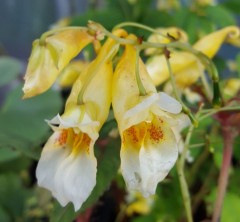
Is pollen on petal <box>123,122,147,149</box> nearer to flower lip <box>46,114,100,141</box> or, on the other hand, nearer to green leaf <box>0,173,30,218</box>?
flower lip <box>46,114,100,141</box>

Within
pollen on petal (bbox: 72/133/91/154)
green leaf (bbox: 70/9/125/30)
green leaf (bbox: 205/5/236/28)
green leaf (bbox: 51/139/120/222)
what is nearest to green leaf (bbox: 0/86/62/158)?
green leaf (bbox: 70/9/125/30)

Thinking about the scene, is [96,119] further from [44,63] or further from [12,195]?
[12,195]

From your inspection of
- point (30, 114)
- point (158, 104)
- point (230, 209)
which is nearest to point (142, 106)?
point (158, 104)

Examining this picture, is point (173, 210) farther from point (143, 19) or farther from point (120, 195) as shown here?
point (143, 19)

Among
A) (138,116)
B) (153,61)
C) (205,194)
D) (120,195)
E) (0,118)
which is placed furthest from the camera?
(0,118)

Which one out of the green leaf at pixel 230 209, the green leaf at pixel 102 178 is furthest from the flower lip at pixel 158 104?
the green leaf at pixel 230 209

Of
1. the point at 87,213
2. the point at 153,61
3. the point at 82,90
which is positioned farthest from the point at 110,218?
the point at 82,90
